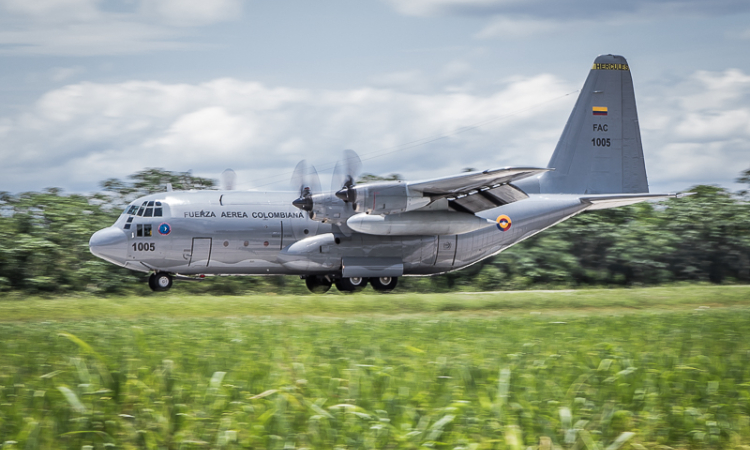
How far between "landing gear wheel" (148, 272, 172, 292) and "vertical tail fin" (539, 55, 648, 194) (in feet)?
37.5

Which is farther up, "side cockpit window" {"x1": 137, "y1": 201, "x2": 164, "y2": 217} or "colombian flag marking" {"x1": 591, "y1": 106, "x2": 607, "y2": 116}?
"colombian flag marking" {"x1": 591, "y1": 106, "x2": 607, "y2": 116}

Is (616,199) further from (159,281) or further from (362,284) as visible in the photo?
(159,281)

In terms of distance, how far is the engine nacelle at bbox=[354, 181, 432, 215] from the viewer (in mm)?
17938

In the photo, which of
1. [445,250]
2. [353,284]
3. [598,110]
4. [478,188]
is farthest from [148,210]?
[598,110]

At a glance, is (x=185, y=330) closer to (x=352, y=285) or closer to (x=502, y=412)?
(x=502, y=412)

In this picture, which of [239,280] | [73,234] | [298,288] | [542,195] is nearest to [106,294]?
[73,234]

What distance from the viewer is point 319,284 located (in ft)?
68.6

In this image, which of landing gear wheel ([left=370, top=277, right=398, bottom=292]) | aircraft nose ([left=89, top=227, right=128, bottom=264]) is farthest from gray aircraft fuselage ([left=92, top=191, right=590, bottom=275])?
landing gear wheel ([left=370, top=277, right=398, bottom=292])

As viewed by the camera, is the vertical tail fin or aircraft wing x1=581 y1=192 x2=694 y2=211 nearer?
aircraft wing x1=581 y1=192 x2=694 y2=211

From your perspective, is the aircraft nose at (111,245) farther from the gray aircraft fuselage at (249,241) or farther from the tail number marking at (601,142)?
the tail number marking at (601,142)

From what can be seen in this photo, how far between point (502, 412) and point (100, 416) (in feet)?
9.45

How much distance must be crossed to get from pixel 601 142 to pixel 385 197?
8.06 meters

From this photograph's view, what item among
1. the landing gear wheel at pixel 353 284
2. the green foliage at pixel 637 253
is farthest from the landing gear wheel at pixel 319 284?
the green foliage at pixel 637 253

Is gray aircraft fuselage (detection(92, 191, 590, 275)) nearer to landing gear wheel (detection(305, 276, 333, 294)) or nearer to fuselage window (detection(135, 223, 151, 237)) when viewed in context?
fuselage window (detection(135, 223, 151, 237))
